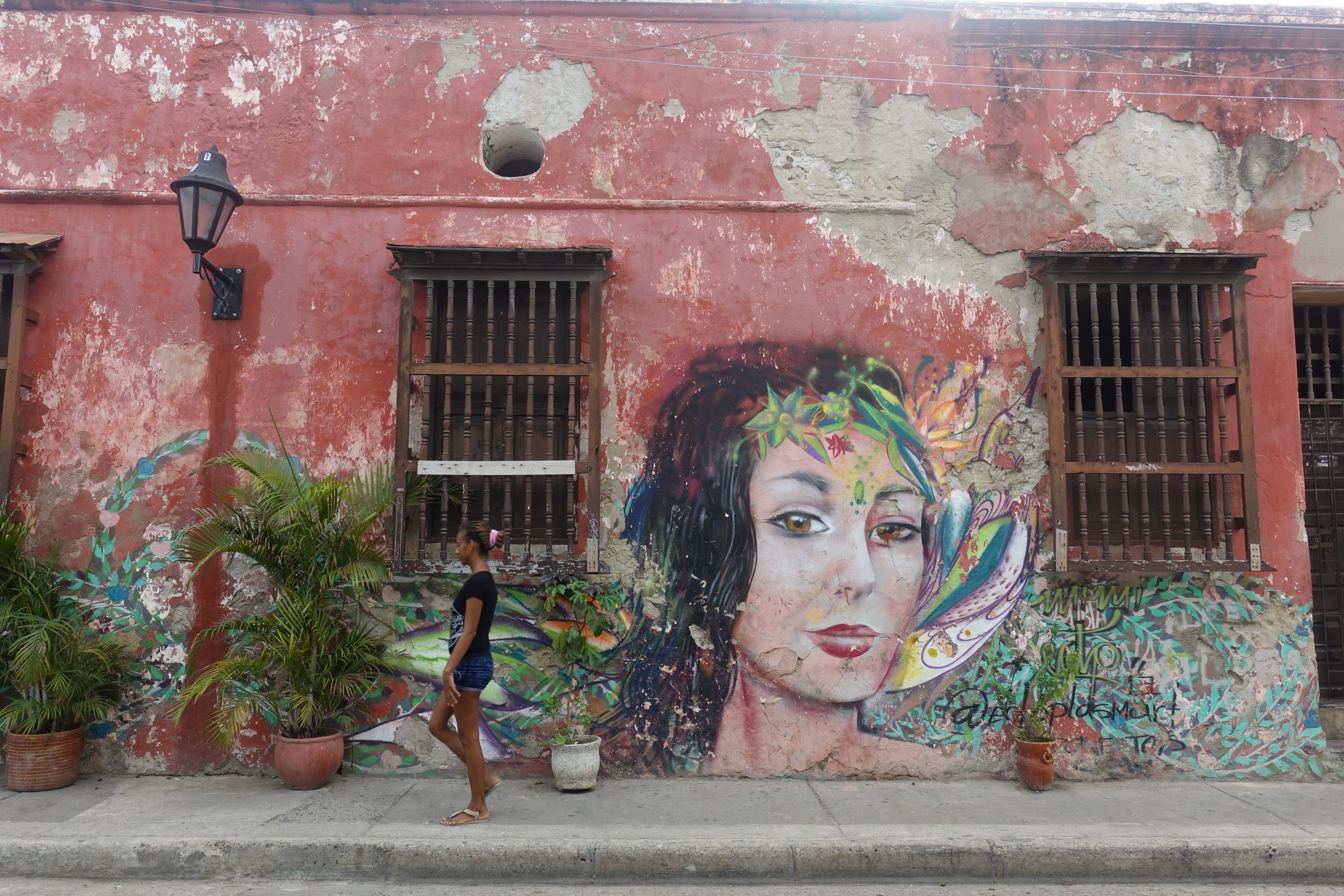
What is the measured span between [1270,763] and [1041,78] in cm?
466

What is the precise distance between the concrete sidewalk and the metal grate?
1.70m

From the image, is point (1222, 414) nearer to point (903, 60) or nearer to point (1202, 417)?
point (1202, 417)

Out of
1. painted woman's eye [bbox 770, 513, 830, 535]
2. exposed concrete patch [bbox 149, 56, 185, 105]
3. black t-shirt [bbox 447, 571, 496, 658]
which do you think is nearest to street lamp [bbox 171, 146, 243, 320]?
exposed concrete patch [bbox 149, 56, 185, 105]

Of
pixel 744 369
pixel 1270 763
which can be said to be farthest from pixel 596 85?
pixel 1270 763

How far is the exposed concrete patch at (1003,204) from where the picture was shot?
5.62 m

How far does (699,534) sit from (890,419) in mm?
1436

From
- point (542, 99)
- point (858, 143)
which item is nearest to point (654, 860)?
point (858, 143)

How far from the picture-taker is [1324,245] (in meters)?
5.65

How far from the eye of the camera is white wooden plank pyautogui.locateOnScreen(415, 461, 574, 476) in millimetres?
5148

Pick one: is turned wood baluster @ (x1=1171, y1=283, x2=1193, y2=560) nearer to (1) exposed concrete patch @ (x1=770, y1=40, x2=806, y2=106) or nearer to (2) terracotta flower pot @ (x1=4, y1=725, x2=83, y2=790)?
(1) exposed concrete patch @ (x1=770, y1=40, x2=806, y2=106)

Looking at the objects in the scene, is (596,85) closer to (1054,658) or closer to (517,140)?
(517,140)

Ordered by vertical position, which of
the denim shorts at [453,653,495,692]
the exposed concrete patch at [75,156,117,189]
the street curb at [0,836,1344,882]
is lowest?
the street curb at [0,836,1344,882]

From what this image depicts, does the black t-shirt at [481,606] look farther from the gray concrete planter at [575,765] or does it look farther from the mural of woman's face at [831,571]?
the mural of woman's face at [831,571]

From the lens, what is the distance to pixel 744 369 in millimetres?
5453
